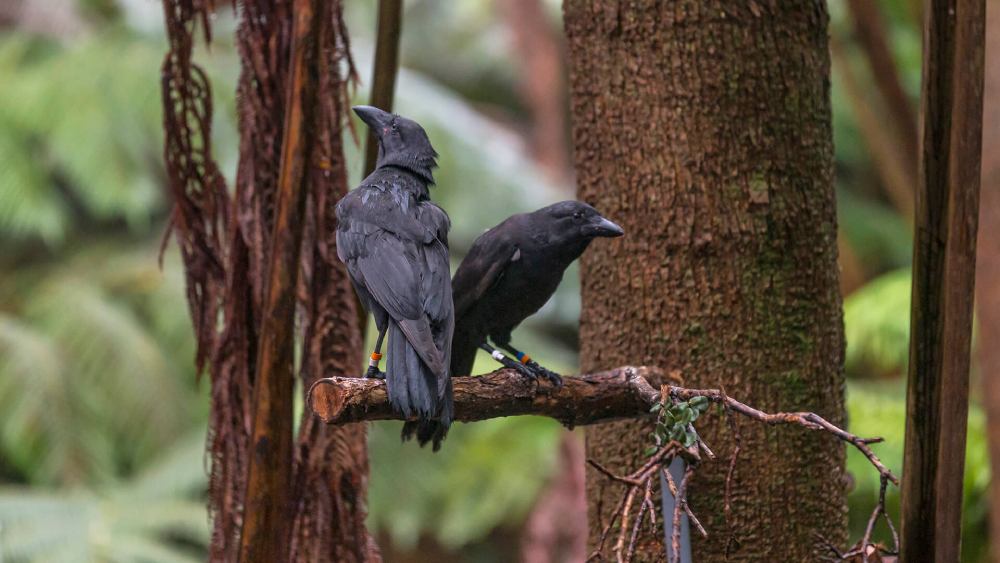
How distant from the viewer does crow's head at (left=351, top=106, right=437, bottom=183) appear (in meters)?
1.36

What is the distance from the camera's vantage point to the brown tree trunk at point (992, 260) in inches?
100

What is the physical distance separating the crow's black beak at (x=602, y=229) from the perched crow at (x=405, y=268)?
26 cm

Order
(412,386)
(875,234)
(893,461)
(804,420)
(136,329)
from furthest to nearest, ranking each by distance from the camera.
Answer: (875,234) < (136,329) < (893,461) < (412,386) < (804,420)

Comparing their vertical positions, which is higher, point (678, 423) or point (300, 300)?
point (300, 300)

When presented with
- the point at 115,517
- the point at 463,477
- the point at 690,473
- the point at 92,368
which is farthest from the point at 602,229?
the point at 92,368

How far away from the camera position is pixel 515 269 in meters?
1.52

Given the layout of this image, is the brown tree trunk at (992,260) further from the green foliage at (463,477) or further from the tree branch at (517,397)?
the green foliage at (463,477)

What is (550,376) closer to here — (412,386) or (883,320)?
(412,386)

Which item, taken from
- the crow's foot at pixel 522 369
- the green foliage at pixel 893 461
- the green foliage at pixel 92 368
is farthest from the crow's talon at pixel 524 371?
the green foliage at pixel 92 368

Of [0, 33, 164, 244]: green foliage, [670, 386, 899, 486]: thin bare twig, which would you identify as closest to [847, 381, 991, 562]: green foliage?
[670, 386, 899, 486]: thin bare twig

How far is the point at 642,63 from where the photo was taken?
153cm

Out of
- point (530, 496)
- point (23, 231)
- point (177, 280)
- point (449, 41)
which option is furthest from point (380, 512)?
point (449, 41)

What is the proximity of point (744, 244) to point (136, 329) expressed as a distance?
381 cm

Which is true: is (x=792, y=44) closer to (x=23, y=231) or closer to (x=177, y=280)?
(x=177, y=280)
